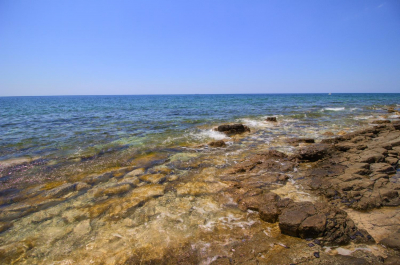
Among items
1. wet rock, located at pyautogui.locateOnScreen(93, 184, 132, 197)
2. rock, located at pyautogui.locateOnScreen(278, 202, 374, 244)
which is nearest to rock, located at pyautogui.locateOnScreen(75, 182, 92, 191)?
wet rock, located at pyautogui.locateOnScreen(93, 184, 132, 197)

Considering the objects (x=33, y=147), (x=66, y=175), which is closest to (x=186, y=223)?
(x=66, y=175)

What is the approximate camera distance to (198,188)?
558 cm

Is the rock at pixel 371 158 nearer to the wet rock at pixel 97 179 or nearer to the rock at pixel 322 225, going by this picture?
the rock at pixel 322 225

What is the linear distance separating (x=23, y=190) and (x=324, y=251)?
8243mm

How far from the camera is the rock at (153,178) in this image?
20.2 feet

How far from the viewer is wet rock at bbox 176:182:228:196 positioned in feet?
17.6

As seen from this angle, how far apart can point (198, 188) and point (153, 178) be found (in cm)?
177

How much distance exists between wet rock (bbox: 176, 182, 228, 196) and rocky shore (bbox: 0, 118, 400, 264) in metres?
0.03

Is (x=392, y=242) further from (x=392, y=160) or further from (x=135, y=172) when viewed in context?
(x=135, y=172)

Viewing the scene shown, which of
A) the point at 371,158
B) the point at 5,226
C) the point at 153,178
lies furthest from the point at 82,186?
the point at 371,158

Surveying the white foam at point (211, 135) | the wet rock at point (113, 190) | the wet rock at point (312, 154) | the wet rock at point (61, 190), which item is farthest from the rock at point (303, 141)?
the wet rock at point (61, 190)

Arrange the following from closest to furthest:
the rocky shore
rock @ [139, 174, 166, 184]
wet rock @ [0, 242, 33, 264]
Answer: the rocky shore → wet rock @ [0, 242, 33, 264] → rock @ [139, 174, 166, 184]

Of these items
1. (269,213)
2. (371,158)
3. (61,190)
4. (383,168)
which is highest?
(371,158)

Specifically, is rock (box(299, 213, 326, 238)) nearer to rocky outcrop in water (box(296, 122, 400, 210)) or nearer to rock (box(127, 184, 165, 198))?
rocky outcrop in water (box(296, 122, 400, 210))
